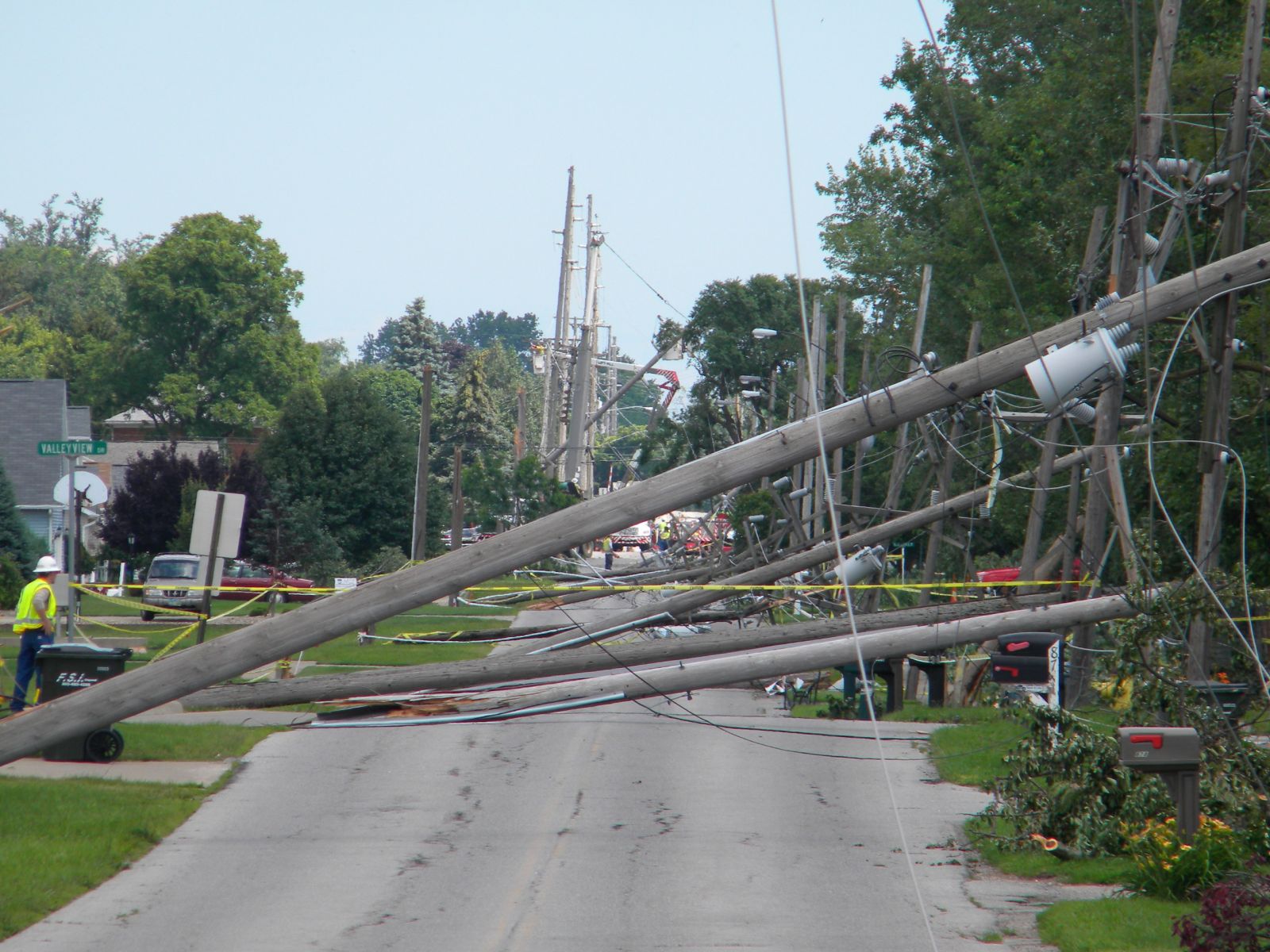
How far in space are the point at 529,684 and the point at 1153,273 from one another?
23.5ft

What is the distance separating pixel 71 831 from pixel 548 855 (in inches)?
145

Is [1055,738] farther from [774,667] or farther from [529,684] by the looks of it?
[529,684]

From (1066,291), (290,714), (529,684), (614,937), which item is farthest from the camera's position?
(1066,291)

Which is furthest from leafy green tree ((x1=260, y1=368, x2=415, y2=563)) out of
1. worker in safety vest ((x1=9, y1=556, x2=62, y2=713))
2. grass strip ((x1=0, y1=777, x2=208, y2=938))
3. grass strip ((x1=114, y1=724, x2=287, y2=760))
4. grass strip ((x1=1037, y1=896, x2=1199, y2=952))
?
grass strip ((x1=1037, y1=896, x2=1199, y2=952))

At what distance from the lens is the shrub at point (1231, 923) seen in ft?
23.2

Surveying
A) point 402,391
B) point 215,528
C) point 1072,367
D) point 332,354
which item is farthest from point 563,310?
point 332,354

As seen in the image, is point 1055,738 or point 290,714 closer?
point 1055,738

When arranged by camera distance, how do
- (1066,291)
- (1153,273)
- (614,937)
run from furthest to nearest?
(1066,291) < (1153,273) < (614,937)

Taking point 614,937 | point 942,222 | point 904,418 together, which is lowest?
point 614,937

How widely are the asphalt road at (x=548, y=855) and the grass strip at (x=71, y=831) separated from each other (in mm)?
204

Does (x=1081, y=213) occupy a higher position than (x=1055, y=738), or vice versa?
(x=1081, y=213)

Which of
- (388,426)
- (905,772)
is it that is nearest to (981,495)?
(905,772)

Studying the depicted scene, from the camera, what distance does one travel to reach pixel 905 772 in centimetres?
1482

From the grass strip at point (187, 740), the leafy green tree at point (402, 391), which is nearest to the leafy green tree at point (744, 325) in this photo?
the leafy green tree at point (402, 391)
